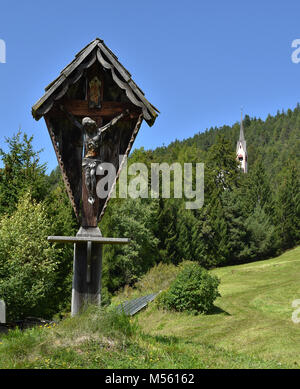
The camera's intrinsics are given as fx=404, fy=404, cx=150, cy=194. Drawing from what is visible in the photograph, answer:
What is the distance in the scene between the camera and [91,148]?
252 inches

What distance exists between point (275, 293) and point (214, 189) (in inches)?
1176

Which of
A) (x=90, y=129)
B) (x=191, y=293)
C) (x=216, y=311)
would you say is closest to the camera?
(x=90, y=129)

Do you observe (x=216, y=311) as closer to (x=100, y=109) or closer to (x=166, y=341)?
(x=166, y=341)

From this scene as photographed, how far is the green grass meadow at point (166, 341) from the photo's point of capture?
15.6ft

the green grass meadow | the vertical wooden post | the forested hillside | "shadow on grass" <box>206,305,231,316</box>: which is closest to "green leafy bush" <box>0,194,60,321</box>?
the forested hillside

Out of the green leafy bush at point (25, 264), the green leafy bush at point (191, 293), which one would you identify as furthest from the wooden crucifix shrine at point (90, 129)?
the green leafy bush at point (191, 293)

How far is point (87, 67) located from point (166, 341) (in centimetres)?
446

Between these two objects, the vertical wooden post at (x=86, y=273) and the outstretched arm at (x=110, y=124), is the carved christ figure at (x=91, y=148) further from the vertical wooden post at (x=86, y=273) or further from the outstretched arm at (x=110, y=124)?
the vertical wooden post at (x=86, y=273)

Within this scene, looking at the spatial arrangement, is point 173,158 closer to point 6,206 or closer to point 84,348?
point 6,206

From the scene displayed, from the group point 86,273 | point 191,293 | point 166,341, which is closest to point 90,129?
point 86,273

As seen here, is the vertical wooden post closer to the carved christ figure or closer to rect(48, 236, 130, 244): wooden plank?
rect(48, 236, 130, 244): wooden plank

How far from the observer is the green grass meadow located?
15.6ft

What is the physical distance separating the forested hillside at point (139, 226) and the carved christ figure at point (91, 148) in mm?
12789

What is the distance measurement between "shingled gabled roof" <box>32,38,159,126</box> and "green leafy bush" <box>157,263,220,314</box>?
14.6m
